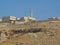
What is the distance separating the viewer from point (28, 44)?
2980 cm

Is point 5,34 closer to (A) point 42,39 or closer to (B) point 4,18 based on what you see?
(A) point 42,39

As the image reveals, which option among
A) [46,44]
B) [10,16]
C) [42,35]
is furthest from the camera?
[10,16]

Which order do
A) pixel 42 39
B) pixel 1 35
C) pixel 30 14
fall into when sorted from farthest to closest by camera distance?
pixel 30 14 < pixel 1 35 < pixel 42 39

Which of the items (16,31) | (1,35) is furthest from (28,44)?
(16,31)

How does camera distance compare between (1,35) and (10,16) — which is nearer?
(1,35)

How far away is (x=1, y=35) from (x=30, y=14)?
4508 cm

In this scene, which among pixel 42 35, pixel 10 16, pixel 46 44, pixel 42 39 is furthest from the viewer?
pixel 10 16

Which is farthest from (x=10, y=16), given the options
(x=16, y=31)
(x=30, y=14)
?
(x=16, y=31)

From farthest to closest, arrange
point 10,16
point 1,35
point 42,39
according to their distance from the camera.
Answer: point 10,16 → point 1,35 → point 42,39

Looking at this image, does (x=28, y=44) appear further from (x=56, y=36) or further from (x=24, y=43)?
(x=56, y=36)

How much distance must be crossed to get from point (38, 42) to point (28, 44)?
155cm

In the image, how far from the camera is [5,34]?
43750 millimetres

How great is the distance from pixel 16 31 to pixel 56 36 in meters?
12.0

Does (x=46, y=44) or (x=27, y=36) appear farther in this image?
(x=27, y=36)
